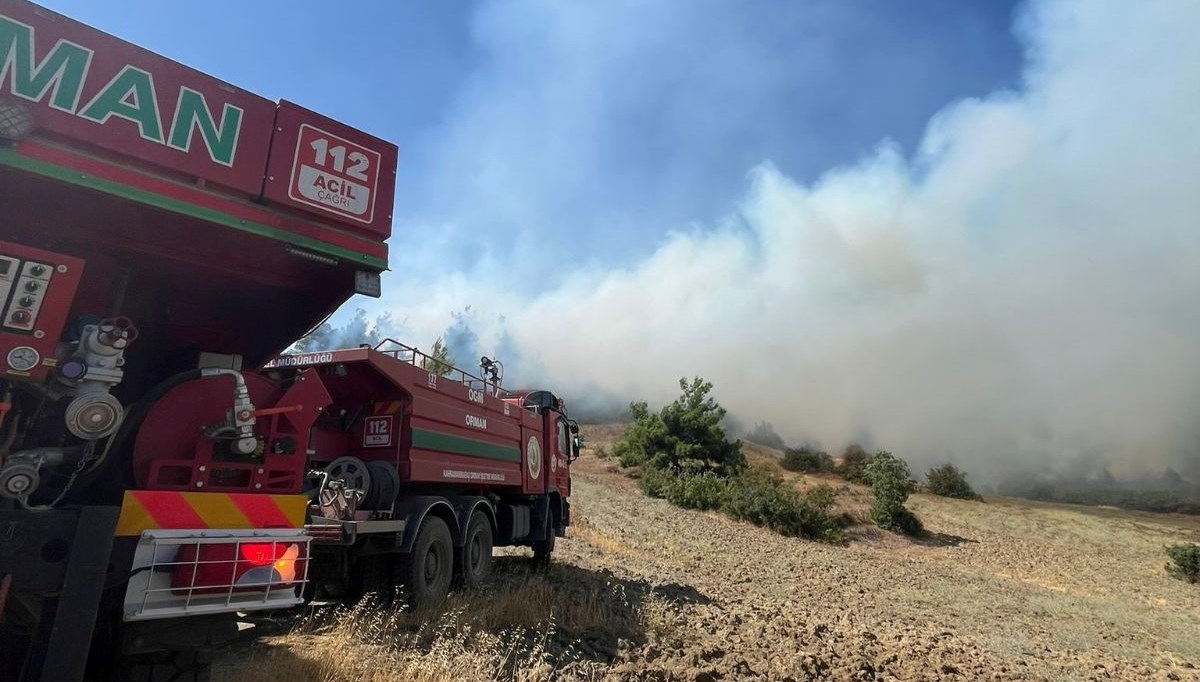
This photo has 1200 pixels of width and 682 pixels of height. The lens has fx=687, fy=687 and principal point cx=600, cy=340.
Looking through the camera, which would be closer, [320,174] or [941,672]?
[320,174]

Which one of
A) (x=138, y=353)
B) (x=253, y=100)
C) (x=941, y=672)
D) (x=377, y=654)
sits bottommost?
(x=941, y=672)

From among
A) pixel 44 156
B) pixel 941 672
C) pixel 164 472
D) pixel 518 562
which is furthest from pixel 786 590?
pixel 44 156

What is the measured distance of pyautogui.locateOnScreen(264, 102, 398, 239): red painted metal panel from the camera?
4027mm

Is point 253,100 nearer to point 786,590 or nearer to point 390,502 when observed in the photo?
point 390,502

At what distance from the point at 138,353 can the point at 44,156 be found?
1.55 meters

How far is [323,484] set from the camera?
20.4ft

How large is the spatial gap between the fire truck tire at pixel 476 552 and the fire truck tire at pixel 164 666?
4466mm

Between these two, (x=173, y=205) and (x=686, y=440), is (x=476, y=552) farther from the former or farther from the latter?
(x=686, y=440)

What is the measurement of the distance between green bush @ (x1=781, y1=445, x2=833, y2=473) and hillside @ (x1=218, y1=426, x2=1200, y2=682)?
2745 centimetres

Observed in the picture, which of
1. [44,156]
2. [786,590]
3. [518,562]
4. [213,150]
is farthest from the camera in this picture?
[786,590]

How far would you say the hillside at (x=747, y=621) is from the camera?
5.36 meters

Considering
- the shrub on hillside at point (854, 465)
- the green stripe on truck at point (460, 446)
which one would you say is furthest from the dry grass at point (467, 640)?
the shrub on hillside at point (854, 465)

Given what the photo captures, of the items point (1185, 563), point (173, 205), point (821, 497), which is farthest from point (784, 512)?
point (173, 205)

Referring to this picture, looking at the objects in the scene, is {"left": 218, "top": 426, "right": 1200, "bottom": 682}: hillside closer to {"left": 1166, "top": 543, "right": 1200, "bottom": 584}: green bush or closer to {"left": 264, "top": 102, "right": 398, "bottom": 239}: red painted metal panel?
{"left": 1166, "top": 543, "right": 1200, "bottom": 584}: green bush
